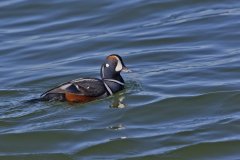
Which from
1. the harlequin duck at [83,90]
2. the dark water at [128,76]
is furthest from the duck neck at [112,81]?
the dark water at [128,76]

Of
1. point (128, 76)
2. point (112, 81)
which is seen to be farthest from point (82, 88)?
point (128, 76)

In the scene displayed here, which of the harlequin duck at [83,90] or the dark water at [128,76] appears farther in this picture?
the harlequin duck at [83,90]

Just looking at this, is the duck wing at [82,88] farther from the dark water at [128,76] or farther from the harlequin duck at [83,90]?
the dark water at [128,76]

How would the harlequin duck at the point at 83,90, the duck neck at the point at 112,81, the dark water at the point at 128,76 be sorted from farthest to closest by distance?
1. the duck neck at the point at 112,81
2. the harlequin duck at the point at 83,90
3. the dark water at the point at 128,76

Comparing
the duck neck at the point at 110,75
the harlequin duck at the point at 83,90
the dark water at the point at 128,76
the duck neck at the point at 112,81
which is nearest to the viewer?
the dark water at the point at 128,76

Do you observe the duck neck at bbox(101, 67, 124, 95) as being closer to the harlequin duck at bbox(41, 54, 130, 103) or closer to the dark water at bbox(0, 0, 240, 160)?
the harlequin duck at bbox(41, 54, 130, 103)

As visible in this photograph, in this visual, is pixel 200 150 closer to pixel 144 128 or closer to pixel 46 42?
pixel 144 128

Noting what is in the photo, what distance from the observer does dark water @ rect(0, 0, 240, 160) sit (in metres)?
12.5

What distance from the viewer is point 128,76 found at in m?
16.6

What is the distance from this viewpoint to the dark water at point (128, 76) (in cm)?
1248

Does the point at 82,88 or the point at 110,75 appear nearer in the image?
the point at 82,88

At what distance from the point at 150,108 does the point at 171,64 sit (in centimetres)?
271

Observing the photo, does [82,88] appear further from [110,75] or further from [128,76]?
[128,76]

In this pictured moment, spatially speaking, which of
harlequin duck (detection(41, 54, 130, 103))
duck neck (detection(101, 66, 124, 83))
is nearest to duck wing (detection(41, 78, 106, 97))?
harlequin duck (detection(41, 54, 130, 103))
